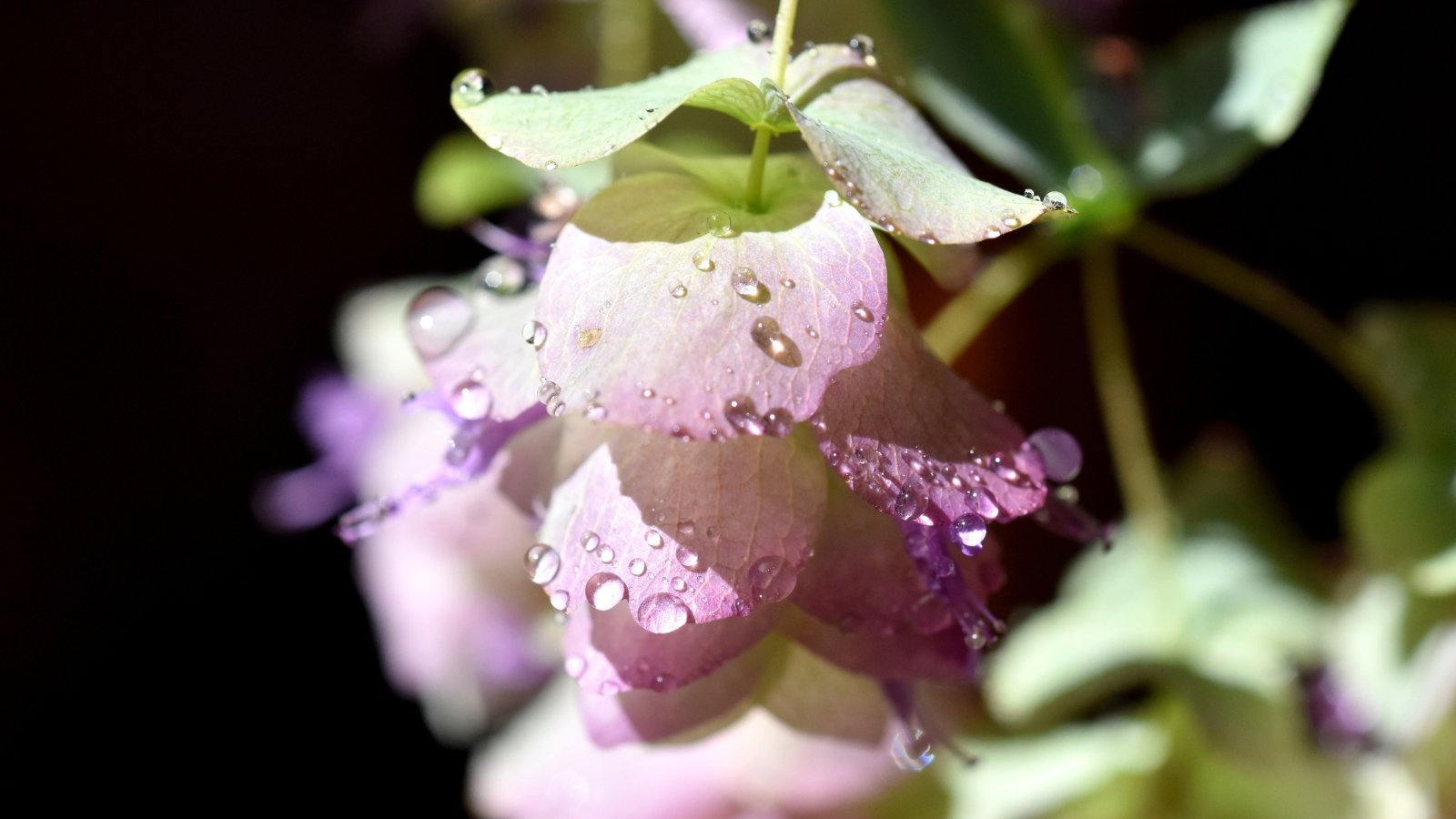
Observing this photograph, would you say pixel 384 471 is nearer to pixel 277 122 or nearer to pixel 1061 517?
pixel 1061 517

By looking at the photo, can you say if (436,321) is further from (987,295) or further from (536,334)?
(987,295)

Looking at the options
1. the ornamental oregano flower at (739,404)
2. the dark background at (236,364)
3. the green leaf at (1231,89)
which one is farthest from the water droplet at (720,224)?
the dark background at (236,364)

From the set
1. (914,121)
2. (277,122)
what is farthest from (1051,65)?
(277,122)

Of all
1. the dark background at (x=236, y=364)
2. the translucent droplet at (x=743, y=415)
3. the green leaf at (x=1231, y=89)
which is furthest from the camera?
the dark background at (x=236, y=364)

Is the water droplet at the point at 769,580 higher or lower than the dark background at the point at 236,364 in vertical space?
lower

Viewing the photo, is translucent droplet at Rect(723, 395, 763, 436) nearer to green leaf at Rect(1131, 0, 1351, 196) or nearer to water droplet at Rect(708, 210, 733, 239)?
water droplet at Rect(708, 210, 733, 239)

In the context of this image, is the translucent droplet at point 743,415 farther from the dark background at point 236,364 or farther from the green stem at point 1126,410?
the dark background at point 236,364

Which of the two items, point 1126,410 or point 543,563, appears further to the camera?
point 1126,410

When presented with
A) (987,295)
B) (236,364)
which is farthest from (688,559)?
(236,364)
